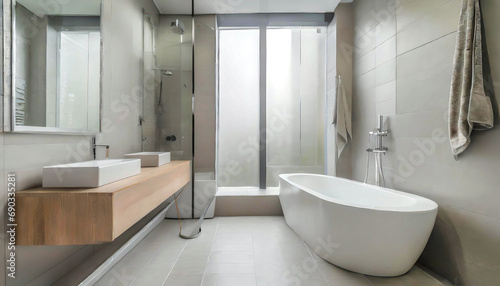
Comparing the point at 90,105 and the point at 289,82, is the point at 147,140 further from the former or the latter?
the point at 289,82

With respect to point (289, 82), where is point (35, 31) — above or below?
below

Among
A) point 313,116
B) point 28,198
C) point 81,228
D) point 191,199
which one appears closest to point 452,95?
point 313,116

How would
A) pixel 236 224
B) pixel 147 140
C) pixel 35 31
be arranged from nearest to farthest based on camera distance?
pixel 35 31, pixel 147 140, pixel 236 224

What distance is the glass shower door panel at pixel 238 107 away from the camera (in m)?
3.07

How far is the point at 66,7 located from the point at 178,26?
3.94ft

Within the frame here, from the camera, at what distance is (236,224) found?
249 centimetres

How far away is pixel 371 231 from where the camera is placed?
54.5 inches

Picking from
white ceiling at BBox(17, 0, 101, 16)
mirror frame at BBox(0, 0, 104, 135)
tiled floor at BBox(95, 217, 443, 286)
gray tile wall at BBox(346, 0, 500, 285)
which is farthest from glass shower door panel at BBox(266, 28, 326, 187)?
mirror frame at BBox(0, 0, 104, 135)

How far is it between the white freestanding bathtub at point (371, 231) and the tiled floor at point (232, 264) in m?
0.11

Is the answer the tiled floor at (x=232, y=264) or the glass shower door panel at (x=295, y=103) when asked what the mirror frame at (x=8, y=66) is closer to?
the tiled floor at (x=232, y=264)

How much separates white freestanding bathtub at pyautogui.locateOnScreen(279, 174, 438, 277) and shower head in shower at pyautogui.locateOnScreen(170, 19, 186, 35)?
212 cm

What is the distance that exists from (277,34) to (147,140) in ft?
7.37

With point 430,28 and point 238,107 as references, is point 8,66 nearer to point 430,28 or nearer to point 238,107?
point 238,107

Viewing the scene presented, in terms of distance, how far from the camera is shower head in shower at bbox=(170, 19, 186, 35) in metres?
2.36
